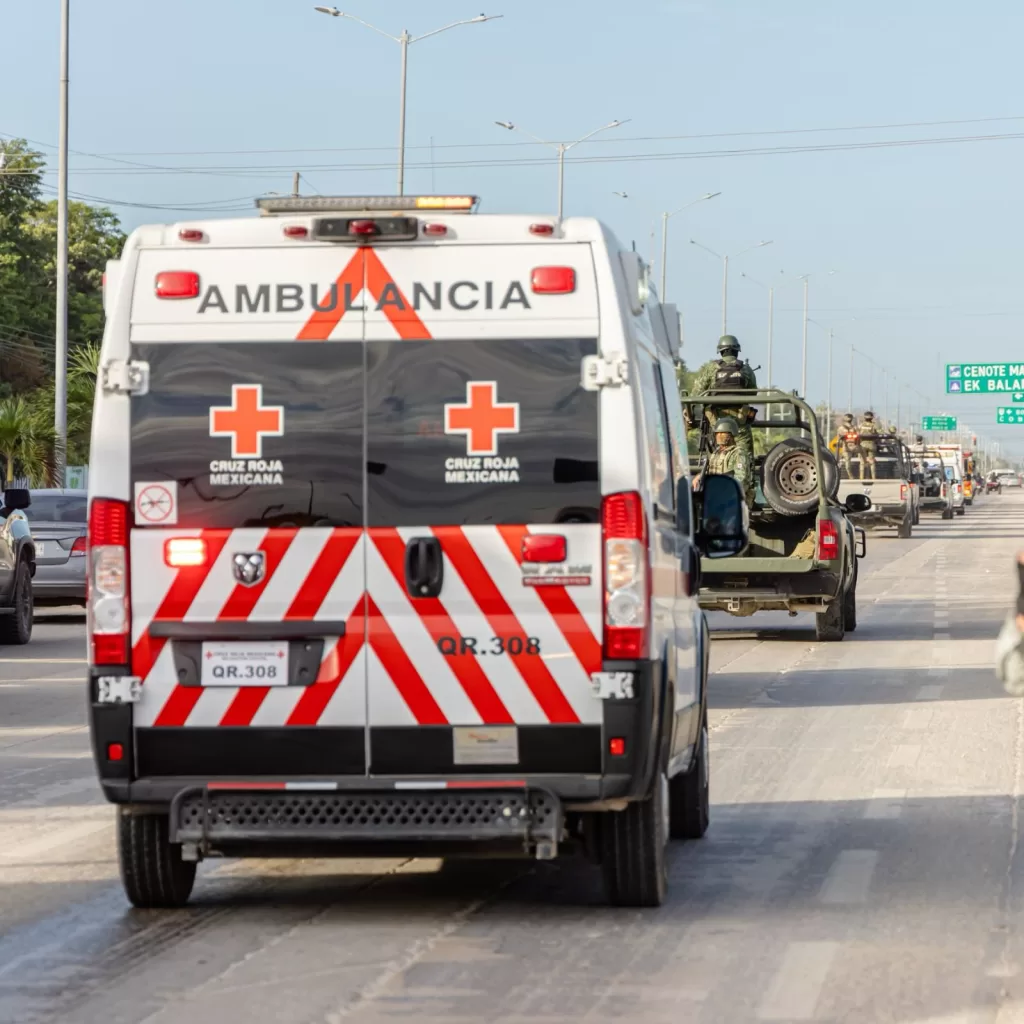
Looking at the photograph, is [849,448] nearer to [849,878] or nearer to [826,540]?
[826,540]

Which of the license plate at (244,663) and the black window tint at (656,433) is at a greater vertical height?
the black window tint at (656,433)

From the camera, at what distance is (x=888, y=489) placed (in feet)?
181

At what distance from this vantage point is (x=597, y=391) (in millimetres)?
7832

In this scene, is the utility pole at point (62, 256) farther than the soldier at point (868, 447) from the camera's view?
No

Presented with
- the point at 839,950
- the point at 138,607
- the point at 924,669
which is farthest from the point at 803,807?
the point at 924,669

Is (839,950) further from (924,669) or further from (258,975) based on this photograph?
(924,669)

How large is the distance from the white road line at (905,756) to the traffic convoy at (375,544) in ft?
17.7

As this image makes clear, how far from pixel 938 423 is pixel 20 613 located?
136810mm

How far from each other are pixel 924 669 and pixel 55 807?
1023cm

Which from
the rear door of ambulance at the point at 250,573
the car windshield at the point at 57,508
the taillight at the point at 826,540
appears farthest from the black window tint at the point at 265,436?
the car windshield at the point at 57,508

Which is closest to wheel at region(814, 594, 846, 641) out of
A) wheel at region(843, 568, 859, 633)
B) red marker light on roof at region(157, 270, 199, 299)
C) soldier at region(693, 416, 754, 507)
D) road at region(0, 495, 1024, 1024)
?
wheel at region(843, 568, 859, 633)

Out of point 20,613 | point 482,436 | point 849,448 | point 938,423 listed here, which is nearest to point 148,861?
point 482,436

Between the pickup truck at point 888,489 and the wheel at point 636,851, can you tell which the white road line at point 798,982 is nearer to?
the wheel at point 636,851

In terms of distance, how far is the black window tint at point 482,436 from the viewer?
780cm
